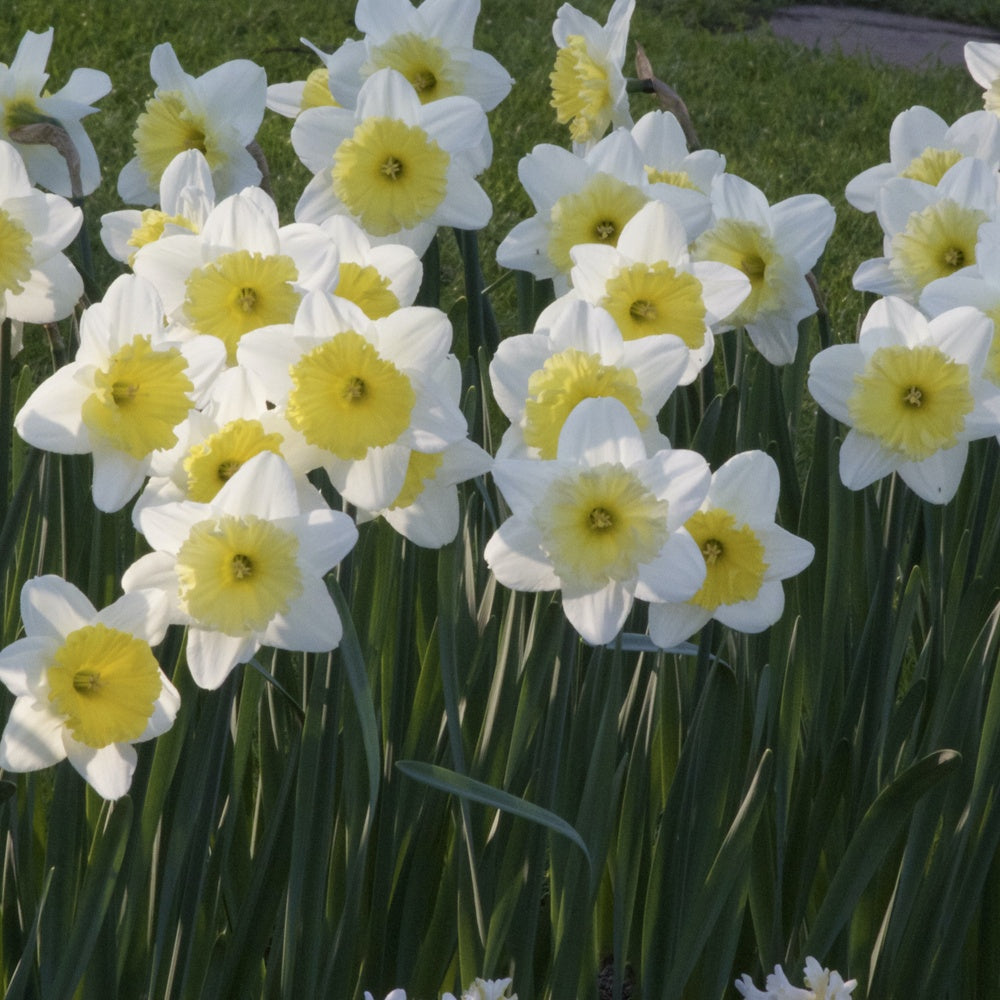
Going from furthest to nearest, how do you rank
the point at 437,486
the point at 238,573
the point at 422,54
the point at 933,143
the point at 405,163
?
the point at 933,143 < the point at 422,54 < the point at 405,163 < the point at 437,486 < the point at 238,573

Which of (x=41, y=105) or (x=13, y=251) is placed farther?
(x=41, y=105)

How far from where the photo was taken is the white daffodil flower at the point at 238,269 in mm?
1200

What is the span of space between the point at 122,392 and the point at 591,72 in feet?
3.07

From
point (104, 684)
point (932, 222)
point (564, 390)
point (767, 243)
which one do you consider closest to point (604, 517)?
point (564, 390)

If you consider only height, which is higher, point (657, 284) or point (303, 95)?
point (303, 95)

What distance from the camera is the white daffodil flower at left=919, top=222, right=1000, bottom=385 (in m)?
1.37

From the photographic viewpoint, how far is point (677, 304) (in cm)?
128

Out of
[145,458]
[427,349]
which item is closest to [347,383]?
[427,349]

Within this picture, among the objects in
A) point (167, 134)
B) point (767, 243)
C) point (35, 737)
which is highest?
point (167, 134)

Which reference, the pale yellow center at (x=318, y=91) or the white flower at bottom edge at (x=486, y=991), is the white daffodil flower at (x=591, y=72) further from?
the white flower at bottom edge at (x=486, y=991)

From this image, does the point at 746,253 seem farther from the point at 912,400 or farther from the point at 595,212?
the point at 912,400

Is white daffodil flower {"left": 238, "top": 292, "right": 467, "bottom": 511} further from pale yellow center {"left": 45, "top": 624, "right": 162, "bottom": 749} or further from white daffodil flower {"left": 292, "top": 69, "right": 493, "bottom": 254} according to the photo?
white daffodil flower {"left": 292, "top": 69, "right": 493, "bottom": 254}

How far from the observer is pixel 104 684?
113cm

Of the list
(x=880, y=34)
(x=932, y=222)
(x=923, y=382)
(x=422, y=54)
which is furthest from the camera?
(x=880, y=34)
